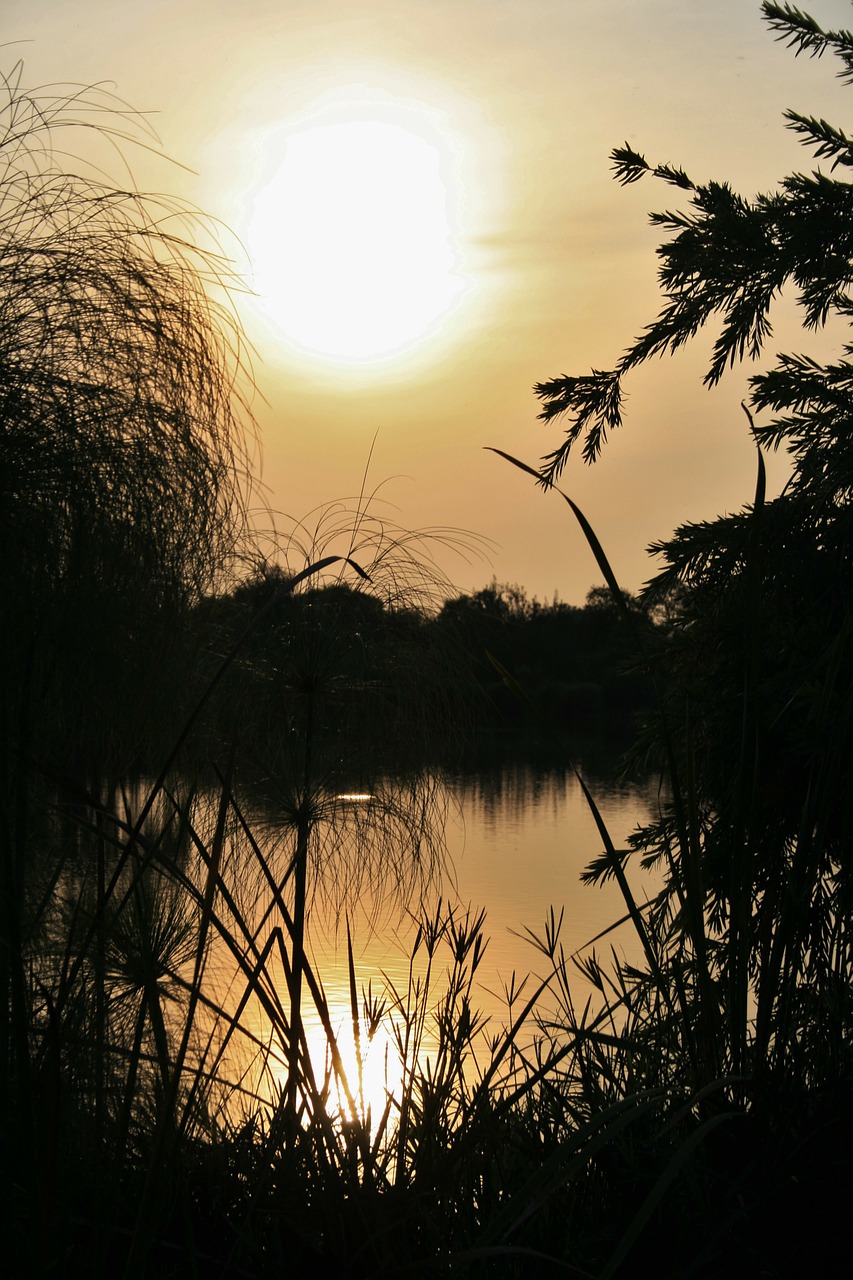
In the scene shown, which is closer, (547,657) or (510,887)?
(510,887)

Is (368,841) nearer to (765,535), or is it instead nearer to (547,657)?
(765,535)

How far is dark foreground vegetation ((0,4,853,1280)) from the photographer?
5.00 ft

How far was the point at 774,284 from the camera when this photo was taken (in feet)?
13.0

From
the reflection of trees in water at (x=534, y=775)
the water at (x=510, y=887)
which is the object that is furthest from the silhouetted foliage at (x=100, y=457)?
the reflection of trees in water at (x=534, y=775)

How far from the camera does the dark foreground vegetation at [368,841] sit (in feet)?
5.00

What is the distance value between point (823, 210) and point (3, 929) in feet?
10.3

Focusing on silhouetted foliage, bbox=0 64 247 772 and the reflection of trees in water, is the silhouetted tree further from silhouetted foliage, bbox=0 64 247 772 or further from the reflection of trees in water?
the reflection of trees in water

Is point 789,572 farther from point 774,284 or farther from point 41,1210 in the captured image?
point 41,1210

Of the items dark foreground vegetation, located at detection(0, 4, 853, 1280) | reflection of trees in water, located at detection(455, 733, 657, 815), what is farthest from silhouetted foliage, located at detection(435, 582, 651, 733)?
reflection of trees in water, located at detection(455, 733, 657, 815)

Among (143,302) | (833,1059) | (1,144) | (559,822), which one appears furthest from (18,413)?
(559,822)

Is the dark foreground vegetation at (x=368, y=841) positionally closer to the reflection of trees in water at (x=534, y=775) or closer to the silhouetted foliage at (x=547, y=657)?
the silhouetted foliage at (x=547, y=657)

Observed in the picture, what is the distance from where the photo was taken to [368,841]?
15.7 ft

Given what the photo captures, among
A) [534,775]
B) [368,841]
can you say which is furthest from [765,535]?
[534,775]

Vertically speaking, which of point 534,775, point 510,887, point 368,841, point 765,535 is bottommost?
point 510,887
